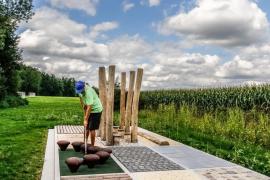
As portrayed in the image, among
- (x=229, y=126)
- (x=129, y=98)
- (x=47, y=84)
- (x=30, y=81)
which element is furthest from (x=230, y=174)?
(x=47, y=84)

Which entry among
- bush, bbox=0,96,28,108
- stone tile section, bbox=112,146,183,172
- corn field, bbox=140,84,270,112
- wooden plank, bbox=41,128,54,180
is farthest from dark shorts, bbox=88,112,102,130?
bush, bbox=0,96,28,108

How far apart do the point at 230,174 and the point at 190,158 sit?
66.2 inches

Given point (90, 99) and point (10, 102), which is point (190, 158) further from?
point (10, 102)

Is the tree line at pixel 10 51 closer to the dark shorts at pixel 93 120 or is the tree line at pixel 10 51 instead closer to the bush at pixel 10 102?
the bush at pixel 10 102

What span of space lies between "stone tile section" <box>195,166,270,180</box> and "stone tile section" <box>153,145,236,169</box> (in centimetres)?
34

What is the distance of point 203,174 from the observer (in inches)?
287

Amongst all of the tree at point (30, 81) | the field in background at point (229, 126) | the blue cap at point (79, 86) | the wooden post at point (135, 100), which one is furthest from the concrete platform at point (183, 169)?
the tree at point (30, 81)

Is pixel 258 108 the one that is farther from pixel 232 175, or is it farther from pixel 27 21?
pixel 27 21

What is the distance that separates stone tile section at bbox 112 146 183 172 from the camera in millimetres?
7781

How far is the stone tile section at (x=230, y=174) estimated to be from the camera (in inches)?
279

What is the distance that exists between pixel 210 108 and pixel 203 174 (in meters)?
17.4

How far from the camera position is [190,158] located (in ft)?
29.3

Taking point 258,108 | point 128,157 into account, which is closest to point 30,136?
point 128,157

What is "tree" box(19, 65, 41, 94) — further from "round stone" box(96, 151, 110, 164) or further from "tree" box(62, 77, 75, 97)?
"round stone" box(96, 151, 110, 164)
